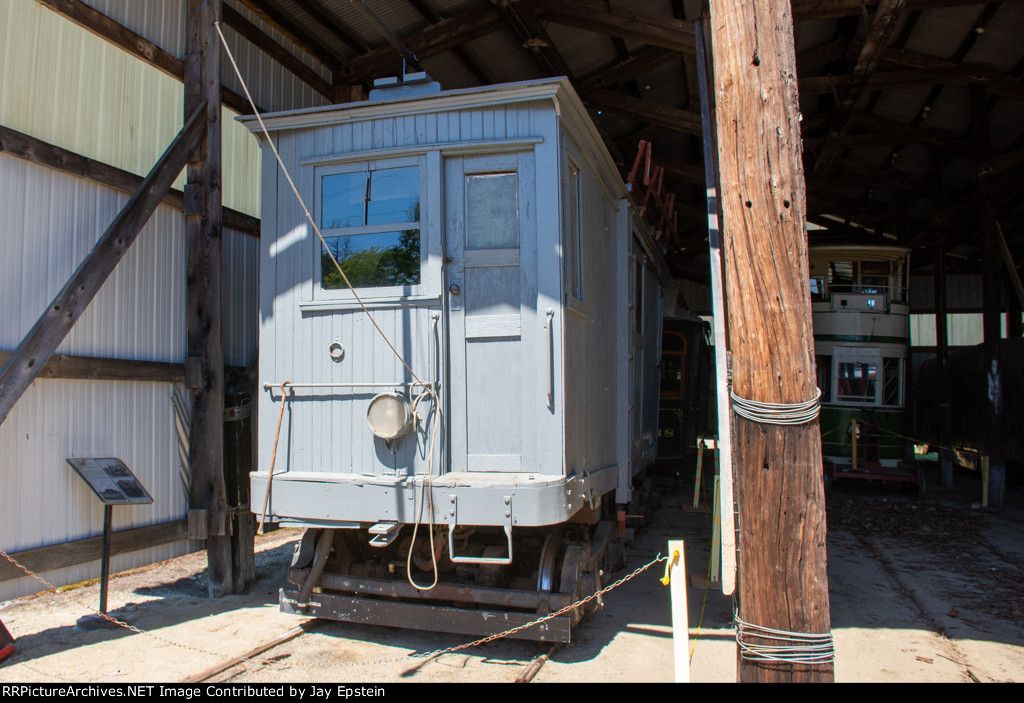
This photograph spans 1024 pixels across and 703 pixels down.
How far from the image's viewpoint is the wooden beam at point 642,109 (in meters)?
11.7

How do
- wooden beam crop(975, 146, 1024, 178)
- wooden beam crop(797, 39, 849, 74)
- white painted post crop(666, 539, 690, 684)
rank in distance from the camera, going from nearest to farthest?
white painted post crop(666, 539, 690, 684)
wooden beam crop(975, 146, 1024, 178)
wooden beam crop(797, 39, 849, 74)

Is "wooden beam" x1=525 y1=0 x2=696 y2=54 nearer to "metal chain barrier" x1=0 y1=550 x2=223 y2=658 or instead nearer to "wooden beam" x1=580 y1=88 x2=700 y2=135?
"wooden beam" x1=580 y1=88 x2=700 y2=135

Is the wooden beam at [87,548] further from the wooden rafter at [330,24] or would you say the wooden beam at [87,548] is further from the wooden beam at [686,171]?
the wooden beam at [686,171]

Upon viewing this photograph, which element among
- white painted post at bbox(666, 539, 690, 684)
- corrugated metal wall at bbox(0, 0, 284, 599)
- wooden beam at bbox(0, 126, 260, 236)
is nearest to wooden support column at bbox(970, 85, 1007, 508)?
white painted post at bbox(666, 539, 690, 684)

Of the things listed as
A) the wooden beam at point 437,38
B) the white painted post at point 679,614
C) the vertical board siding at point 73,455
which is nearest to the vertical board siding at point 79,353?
the vertical board siding at point 73,455

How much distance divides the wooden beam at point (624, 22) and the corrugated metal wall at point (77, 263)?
4.67 meters

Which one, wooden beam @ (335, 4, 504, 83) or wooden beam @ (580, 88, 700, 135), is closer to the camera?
wooden beam @ (335, 4, 504, 83)

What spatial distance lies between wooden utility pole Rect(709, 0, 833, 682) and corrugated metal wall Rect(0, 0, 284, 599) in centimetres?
518

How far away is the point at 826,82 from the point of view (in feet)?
35.8

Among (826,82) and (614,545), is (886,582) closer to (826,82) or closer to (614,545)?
(614,545)

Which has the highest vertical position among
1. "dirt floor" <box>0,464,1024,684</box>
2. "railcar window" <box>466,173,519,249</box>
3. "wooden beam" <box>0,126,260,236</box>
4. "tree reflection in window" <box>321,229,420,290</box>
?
"wooden beam" <box>0,126,260,236</box>

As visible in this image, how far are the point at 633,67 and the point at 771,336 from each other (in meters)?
9.50

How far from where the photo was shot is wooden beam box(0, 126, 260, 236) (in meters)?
5.25

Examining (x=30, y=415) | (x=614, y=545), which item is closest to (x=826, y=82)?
(x=614, y=545)
